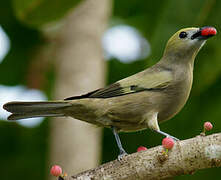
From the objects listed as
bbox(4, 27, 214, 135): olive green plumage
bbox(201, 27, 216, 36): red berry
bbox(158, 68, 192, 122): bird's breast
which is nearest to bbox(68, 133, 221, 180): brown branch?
bbox(4, 27, 214, 135): olive green plumage

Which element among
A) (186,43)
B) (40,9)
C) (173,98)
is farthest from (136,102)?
(40,9)

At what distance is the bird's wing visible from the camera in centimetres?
426

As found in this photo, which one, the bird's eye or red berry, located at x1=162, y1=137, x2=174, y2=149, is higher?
the bird's eye

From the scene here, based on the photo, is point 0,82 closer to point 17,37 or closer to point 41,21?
point 17,37

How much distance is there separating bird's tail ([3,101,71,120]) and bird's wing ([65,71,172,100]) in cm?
16

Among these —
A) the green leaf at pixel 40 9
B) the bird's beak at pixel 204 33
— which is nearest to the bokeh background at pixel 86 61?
the green leaf at pixel 40 9

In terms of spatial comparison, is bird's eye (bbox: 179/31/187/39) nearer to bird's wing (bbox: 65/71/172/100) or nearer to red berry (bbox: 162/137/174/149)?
bird's wing (bbox: 65/71/172/100)

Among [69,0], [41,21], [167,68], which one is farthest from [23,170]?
[167,68]

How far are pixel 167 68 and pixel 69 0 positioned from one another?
183 centimetres

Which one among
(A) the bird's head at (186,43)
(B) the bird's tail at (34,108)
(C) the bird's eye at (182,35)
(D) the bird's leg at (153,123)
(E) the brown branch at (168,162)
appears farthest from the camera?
(C) the bird's eye at (182,35)

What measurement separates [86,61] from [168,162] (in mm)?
3180

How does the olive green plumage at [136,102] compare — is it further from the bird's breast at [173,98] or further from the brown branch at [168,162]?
the brown branch at [168,162]

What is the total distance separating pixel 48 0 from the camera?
5570 mm

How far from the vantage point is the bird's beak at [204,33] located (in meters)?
3.95
